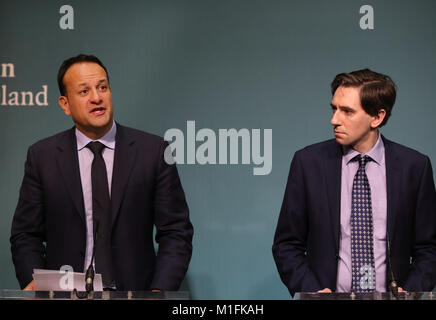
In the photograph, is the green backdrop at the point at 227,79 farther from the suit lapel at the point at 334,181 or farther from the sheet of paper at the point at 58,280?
the sheet of paper at the point at 58,280

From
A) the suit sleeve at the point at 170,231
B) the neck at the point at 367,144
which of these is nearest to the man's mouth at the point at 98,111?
the suit sleeve at the point at 170,231

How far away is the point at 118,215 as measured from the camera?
3.61 meters

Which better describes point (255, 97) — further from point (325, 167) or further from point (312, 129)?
point (325, 167)

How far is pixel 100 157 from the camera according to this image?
368cm

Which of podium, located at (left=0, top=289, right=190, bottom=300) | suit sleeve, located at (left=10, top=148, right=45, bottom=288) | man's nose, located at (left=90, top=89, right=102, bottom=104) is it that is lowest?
podium, located at (left=0, top=289, right=190, bottom=300)

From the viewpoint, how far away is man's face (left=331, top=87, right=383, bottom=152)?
3.48 meters

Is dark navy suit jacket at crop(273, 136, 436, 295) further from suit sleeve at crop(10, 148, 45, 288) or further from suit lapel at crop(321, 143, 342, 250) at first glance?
suit sleeve at crop(10, 148, 45, 288)

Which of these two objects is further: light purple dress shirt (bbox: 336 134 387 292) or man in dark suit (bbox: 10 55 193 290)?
man in dark suit (bbox: 10 55 193 290)

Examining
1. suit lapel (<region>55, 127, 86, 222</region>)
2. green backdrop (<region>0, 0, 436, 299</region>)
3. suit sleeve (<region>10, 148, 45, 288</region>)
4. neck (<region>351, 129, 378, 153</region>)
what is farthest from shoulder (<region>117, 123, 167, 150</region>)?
neck (<region>351, 129, 378, 153</region>)

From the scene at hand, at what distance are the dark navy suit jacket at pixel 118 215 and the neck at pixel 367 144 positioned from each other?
0.91 metres

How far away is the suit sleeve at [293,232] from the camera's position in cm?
346

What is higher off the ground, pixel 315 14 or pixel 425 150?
pixel 315 14
